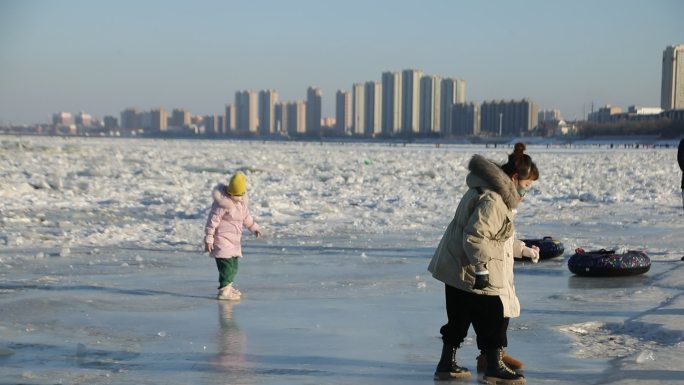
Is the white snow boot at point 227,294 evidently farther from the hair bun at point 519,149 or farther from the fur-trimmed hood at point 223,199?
the hair bun at point 519,149

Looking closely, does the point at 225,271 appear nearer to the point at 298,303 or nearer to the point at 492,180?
the point at 298,303

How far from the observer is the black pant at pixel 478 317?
17.6 ft

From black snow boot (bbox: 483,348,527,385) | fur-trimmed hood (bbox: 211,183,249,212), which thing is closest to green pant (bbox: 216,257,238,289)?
fur-trimmed hood (bbox: 211,183,249,212)

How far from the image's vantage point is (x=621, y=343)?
21.2 ft

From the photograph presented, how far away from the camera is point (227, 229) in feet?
27.9

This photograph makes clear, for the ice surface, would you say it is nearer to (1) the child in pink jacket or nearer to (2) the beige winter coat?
(1) the child in pink jacket

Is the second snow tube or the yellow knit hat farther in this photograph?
the second snow tube

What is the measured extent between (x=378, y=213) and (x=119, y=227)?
5208 millimetres

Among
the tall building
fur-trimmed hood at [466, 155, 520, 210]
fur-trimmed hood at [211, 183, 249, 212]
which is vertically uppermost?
the tall building

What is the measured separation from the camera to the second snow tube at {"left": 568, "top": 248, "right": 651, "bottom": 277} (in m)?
9.50

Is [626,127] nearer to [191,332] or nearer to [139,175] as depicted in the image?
[139,175]

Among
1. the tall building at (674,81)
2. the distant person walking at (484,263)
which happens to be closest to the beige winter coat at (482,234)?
the distant person walking at (484,263)

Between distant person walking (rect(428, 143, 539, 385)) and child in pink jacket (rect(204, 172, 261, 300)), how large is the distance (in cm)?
323

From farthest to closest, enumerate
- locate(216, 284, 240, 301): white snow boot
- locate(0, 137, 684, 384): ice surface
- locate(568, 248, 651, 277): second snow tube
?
1. locate(568, 248, 651, 277): second snow tube
2. locate(216, 284, 240, 301): white snow boot
3. locate(0, 137, 684, 384): ice surface
